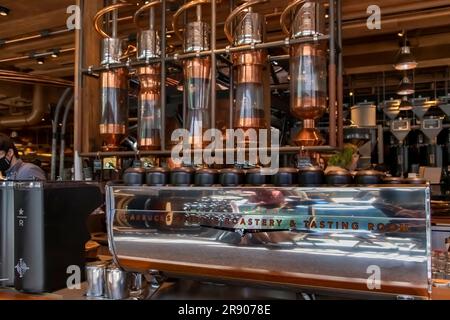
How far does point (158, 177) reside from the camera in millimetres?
1285

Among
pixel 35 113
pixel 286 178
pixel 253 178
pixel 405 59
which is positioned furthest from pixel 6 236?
pixel 35 113

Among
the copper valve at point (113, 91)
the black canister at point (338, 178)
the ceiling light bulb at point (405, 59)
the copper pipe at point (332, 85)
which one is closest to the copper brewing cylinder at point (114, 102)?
the copper valve at point (113, 91)

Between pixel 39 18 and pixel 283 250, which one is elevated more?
pixel 39 18

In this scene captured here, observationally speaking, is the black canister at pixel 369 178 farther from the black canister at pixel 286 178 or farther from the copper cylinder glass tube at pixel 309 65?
the copper cylinder glass tube at pixel 309 65

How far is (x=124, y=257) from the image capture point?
4.32ft

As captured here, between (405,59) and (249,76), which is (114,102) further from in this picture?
(405,59)

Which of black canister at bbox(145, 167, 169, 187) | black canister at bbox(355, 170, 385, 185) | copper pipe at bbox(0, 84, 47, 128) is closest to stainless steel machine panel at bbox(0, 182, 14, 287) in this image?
black canister at bbox(145, 167, 169, 187)

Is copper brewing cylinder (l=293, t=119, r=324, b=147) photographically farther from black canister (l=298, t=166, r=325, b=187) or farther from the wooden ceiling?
the wooden ceiling

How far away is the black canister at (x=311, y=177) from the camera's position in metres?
1.10

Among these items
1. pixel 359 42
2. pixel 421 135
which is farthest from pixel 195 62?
pixel 421 135

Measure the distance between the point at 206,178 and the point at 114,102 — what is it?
693 millimetres

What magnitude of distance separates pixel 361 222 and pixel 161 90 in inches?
38.5

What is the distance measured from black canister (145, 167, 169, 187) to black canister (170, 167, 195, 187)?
0.09 ft

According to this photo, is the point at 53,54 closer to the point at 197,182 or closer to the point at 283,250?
the point at 197,182
